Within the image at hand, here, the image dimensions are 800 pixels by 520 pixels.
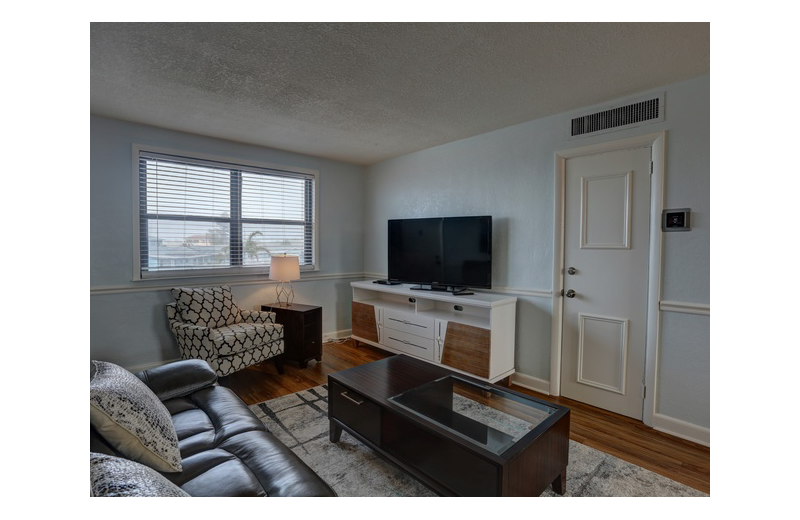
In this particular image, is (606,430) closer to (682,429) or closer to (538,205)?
(682,429)

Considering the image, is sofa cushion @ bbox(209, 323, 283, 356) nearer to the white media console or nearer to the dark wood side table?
the dark wood side table

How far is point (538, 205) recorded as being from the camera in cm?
286

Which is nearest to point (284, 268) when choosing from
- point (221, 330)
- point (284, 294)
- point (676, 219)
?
point (284, 294)

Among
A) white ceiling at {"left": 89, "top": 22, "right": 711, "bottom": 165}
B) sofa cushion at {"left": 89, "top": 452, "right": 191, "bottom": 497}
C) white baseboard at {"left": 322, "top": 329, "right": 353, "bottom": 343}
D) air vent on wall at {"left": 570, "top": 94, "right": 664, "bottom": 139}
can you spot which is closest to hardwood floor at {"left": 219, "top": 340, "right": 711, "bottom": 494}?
white baseboard at {"left": 322, "top": 329, "right": 353, "bottom": 343}

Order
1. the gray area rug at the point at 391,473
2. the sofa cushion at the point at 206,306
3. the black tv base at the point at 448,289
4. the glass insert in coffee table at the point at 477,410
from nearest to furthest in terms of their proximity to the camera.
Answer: the glass insert in coffee table at the point at 477,410 < the gray area rug at the point at 391,473 < the sofa cushion at the point at 206,306 < the black tv base at the point at 448,289

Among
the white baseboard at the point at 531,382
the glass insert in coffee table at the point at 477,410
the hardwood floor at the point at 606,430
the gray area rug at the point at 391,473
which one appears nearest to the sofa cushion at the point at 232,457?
the gray area rug at the point at 391,473

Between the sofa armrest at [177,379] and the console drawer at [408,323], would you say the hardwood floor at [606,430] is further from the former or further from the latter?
the sofa armrest at [177,379]

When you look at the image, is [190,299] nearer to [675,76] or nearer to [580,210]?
[580,210]

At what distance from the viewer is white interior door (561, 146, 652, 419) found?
2.36 meters

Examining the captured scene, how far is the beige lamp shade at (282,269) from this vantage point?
3.48m

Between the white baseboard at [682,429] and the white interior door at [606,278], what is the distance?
0.13 m
